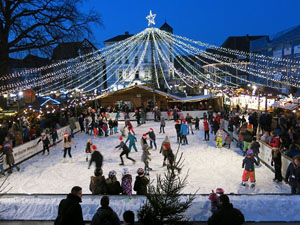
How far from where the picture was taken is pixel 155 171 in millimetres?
10133

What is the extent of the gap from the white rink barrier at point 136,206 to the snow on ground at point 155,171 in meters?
2.15

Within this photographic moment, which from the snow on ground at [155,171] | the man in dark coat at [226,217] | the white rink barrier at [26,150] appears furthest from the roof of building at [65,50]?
the man in dark coat at [226,217]

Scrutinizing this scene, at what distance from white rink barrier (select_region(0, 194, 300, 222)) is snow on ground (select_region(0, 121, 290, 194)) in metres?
2.15

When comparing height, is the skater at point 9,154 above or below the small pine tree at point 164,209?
below

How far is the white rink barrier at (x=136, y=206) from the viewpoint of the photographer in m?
5.88

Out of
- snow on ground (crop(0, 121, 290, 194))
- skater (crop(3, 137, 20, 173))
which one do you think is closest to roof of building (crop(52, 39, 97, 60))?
snow on ground (crop(0, 121, 290, 194))

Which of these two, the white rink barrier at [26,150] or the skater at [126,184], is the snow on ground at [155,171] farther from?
the skater at [126,184]

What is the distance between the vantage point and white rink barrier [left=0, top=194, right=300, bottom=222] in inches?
231

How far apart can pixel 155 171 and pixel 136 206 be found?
4164 millimetres

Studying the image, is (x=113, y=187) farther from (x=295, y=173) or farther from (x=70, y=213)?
(x=295, y=173)

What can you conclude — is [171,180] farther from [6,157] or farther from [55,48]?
[55,48]

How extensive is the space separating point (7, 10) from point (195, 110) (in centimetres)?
1611

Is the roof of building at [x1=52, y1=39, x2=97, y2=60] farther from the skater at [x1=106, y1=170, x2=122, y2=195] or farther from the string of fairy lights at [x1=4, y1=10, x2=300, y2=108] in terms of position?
the skater at [x1=106, y1=170, x2=122, y2=195]

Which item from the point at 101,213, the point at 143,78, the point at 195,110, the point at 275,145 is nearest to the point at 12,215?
the point at 101,213
